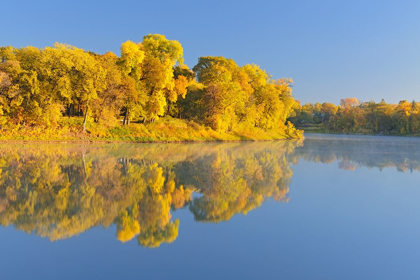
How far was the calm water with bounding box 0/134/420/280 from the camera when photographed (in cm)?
478

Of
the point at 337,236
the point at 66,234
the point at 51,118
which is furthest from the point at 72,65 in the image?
the point at 337,236

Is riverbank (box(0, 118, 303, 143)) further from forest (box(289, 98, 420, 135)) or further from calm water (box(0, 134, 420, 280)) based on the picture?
forest (box(289, 98, 420, 135))

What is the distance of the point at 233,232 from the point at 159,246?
150cm

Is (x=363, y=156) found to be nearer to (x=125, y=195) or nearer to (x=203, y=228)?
(x=125, y=195)

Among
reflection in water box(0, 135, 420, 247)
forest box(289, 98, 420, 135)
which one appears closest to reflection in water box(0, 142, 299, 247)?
reflection in water box(0, 135, 420, 247)

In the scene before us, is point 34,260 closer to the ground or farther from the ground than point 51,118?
closer to the ground

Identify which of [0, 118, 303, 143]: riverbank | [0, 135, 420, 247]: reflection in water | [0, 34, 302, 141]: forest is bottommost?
[0, 135, 420, 247]: reflection in water

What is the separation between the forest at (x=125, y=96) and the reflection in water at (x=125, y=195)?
17.9m

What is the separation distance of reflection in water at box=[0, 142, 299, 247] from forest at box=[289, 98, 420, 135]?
77560 mm

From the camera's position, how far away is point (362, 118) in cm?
11150

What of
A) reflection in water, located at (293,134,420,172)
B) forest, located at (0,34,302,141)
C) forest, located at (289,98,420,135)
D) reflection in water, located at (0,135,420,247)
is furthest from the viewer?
forest, located at (289,98,420,135)

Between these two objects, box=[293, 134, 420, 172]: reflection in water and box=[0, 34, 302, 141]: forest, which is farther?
box=[0, 34, 302, 141]: forest

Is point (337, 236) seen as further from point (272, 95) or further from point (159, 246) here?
point (272, 95)

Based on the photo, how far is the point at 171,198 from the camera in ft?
29.6
